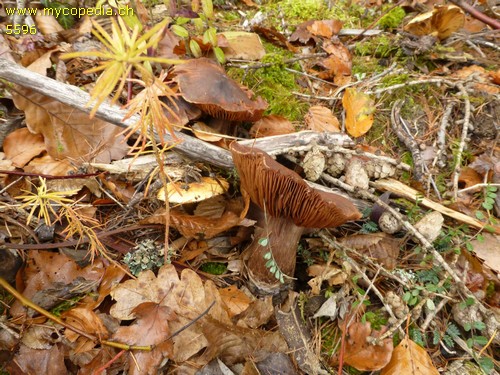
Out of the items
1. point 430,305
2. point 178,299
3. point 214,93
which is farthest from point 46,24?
point 430,305

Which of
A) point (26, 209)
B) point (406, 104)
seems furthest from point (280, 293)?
point (406, 104)

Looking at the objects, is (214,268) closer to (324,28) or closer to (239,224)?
(239,224)

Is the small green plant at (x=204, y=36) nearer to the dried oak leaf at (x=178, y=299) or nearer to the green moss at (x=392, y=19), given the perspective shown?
the dried oak leaf at (x=178, y=299)

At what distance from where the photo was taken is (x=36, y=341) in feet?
5.93

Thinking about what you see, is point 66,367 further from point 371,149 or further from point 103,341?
point 371,149

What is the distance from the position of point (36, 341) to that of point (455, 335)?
7.39 feet

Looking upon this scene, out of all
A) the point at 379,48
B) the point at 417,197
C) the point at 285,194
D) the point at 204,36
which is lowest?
the point at 417,197

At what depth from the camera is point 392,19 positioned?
3.57 m

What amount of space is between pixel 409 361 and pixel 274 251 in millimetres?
919

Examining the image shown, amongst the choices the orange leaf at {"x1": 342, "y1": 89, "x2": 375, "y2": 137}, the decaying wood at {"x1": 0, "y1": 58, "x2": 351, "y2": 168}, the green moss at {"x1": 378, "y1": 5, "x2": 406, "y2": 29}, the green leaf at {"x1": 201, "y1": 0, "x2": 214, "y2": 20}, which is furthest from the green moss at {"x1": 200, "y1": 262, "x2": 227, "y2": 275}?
the green moss at {"x1": 378, "y1": 5, "x2": 406, "y2": 29}

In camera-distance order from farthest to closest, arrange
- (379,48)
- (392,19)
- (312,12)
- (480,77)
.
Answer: (312,12) < (392,19) < (379,48) < (480,77)

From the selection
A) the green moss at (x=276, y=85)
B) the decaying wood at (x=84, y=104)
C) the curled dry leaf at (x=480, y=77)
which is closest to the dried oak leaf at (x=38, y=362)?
the decaying wood at (x=84, y=104)

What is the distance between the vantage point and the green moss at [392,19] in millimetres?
3572

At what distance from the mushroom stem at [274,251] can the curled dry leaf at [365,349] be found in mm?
477
